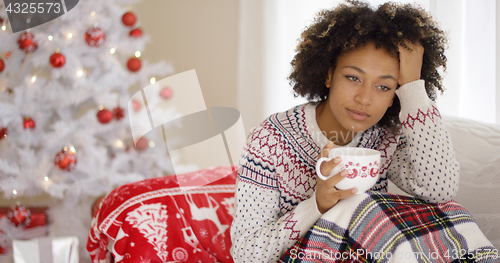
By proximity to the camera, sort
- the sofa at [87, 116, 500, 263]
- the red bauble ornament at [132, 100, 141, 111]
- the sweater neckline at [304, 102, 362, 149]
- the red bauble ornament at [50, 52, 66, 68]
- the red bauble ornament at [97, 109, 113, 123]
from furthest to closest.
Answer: the red bauble ornament at [132, 100, 141, 111] → the red bauble ornament at [97, 109, 113, 123] → the red bauble ornament at [50, 52, 66, 68] → the sofa at [87, 116, 500, 263] → the sweater neckline at [304, 102, 362, 149]

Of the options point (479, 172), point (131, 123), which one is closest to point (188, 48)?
point (131, 123)

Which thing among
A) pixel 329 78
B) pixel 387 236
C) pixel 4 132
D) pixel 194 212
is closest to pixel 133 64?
pixel 4 132

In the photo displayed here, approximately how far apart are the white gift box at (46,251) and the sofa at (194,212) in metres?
0.07

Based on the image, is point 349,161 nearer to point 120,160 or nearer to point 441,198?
point 441,198

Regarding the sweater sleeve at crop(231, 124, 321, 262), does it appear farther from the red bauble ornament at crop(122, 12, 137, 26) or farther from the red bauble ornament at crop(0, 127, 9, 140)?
the red bauble ornament at crop(0, 127, 9, 140)

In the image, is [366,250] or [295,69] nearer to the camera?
[366,250]

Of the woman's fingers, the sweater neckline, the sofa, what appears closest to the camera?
the woman's fingers

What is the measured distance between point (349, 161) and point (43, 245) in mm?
1000

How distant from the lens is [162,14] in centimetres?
287

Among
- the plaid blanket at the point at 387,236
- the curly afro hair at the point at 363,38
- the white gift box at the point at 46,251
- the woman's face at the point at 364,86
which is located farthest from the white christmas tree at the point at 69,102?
the plaid blanket at the point at 387,236

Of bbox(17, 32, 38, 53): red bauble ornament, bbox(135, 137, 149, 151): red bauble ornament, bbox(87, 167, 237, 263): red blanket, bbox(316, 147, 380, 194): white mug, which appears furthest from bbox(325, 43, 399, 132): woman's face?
bbox(17, 32, 38, 53): red bauble ornament

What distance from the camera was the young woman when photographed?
0.88 metres

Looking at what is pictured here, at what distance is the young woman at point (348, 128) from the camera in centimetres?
88

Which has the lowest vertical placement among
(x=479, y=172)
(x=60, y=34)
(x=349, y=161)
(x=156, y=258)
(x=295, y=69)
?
(x=156, y=258)
